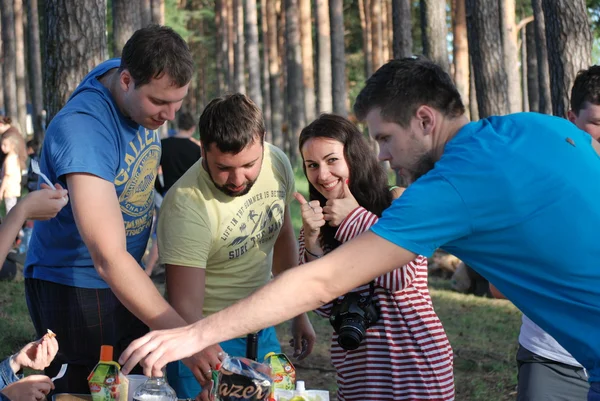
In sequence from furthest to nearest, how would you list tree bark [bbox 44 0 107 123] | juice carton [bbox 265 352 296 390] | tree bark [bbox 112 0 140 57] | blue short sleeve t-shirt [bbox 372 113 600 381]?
tree bark [bbox 112 0 140 57] → tree bark [bbox 44 0 107 123] → juice carton [bbox 265 352 296 390] → blue short sleeve t-shirt [bbox 372 113 600 381]

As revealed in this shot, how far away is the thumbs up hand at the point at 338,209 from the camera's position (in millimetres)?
3154

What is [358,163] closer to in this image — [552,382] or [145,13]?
[552,382]

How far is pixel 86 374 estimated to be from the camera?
3184 mm

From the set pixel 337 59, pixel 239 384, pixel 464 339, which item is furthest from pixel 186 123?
pixel 337 59

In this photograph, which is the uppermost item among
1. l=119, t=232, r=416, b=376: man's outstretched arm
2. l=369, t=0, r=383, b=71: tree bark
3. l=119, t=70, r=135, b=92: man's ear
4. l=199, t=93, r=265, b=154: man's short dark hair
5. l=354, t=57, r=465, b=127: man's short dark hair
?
l=369, t=0, r=383, b=71: tree bark

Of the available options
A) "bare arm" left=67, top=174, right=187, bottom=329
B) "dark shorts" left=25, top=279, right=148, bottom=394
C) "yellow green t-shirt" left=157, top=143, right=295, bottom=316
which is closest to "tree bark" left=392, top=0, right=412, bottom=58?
"yellow green t-shirt" left=157, top=143, right=295, bottom=316

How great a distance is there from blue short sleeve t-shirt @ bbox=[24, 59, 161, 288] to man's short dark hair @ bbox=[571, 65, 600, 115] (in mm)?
2070

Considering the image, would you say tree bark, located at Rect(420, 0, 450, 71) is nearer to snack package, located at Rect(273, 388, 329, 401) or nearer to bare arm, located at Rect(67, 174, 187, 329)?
bare arm, located at Rect(67, 174, 187, 329)

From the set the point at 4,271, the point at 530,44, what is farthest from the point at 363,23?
the point at 4,271

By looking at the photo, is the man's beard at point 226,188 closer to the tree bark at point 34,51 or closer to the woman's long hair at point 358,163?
the woman's long hair at point 358,163

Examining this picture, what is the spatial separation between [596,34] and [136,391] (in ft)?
85.7

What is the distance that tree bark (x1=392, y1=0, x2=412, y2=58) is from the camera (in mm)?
12312

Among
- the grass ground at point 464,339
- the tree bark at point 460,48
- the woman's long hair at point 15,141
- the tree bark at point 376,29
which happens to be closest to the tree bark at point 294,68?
the tree bark at point 376,29

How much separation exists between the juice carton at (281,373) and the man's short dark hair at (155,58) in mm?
1136
